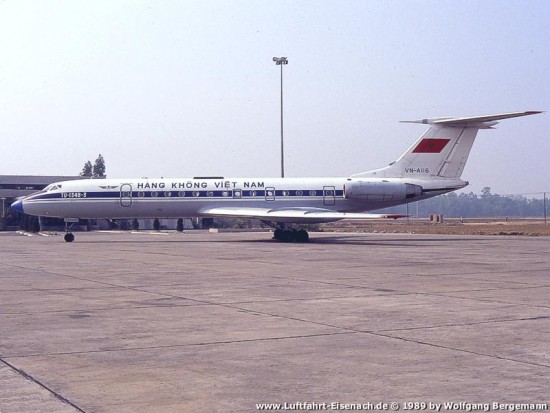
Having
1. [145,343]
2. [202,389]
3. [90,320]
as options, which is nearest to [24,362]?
[145,343]

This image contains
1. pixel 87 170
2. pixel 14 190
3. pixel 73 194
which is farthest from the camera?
pixel 87 170

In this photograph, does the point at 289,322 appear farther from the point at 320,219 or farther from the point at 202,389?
the point at 320,219

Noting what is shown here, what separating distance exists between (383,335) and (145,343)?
278 centimetres

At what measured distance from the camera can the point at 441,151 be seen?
3819cm

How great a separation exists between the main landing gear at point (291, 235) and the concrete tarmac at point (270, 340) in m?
20.0

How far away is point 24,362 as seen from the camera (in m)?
7.98

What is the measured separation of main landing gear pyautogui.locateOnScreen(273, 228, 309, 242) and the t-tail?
5.41 m

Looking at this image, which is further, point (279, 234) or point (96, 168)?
point (96, 168)

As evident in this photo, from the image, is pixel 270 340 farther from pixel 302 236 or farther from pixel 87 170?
pixel 87 170

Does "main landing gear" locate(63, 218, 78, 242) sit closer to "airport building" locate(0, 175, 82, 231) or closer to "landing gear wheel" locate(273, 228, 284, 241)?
"landing gear wheel" locate(273, 228, 284, 241)

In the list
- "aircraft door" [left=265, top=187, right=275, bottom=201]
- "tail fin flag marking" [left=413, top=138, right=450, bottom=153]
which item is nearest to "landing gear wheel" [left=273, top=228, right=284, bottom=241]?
"aircraft door" [left=265, top=187, right=275, bottom=201]

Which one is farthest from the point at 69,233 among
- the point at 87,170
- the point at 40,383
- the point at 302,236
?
the point at 87,170

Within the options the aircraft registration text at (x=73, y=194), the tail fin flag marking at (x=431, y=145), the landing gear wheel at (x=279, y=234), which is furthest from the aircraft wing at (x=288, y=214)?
the aircraft registration text at (x=73, y=194)

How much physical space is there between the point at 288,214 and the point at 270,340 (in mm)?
27502
